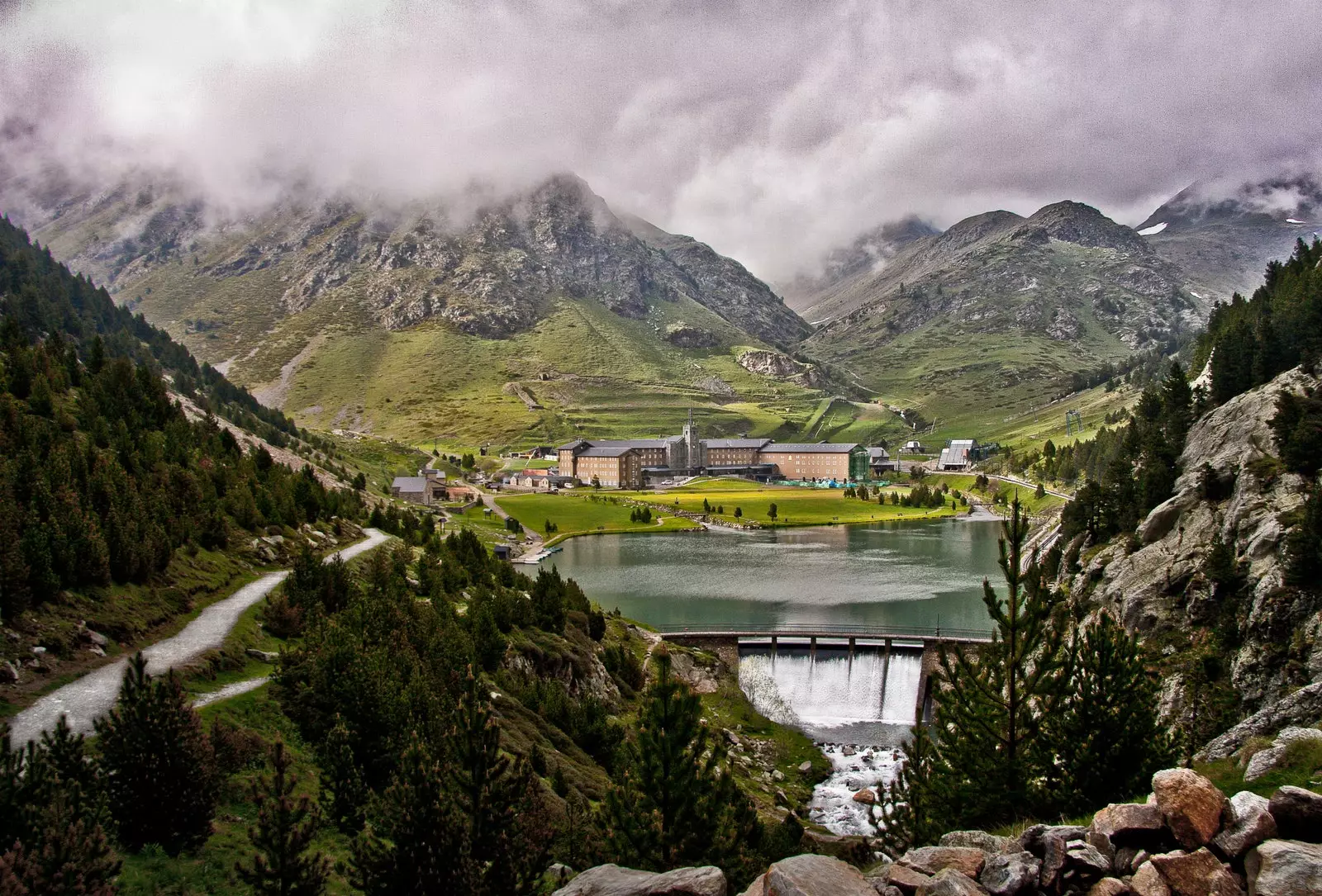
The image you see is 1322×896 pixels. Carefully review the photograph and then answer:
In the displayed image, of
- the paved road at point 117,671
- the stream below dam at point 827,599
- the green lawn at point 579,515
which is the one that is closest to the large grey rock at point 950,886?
the paved road at point 117,671

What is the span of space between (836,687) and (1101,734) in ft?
111

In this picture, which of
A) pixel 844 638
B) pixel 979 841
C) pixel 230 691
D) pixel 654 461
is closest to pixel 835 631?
pixel 844 638

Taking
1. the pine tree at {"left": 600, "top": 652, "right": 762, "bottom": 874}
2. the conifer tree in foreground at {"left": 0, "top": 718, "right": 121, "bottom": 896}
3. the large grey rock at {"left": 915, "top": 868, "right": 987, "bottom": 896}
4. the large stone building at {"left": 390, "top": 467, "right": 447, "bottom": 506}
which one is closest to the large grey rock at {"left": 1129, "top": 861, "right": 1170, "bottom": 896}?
the large grey rock at {"left": 915, "top": 868, "right": 987, "bottom": 896}

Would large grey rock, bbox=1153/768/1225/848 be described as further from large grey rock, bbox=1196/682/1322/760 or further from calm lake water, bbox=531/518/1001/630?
calm lake water, bbox=531/518/1001/630

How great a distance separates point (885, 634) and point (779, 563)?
119 ft

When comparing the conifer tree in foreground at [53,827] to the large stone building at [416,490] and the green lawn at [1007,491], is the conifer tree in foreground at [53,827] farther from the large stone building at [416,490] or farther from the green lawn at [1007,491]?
the large stone building at [416,490]

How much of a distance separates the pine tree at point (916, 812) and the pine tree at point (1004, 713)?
0.48 meters

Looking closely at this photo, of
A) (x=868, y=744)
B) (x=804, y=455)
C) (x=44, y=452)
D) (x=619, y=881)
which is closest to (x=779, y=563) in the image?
(x=868, y=744)

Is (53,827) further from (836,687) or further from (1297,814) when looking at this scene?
(836,687)

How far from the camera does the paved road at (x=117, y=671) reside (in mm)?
14617

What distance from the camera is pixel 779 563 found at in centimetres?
8944

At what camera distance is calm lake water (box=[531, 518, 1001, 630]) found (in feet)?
214

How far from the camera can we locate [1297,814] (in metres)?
7.98

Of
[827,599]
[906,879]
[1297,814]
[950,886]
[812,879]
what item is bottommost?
[827,599]
